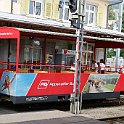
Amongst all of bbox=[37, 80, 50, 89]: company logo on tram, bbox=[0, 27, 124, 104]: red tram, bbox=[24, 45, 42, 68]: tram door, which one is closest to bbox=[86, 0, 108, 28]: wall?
bbox=[0, 27, 124, 104]: red tram

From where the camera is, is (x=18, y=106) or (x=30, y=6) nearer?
(x=18, y=106)

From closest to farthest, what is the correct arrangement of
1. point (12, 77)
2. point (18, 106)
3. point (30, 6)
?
point (12, 77) → point (18, 106) → point (30, 6)

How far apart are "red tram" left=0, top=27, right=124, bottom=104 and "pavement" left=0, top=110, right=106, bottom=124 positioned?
0.75m

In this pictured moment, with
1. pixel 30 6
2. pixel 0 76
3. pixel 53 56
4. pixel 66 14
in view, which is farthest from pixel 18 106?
pixel 66 14

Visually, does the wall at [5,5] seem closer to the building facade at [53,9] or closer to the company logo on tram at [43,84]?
the building facade at [53,9]

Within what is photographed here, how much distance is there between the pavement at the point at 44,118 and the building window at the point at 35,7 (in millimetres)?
10725

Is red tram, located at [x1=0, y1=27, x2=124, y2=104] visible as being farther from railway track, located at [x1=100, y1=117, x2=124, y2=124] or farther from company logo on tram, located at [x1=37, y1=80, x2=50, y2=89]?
railway track, located at [x1=100, y1=117, x2=124, y2=124]

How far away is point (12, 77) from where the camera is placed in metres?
13.5

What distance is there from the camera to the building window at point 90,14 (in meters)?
26.4

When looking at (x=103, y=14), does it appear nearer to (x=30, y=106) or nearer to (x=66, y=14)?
(x=66, y=14)

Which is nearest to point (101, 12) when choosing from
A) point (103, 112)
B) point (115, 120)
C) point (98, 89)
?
point (98, 89)

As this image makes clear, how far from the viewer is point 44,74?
14133 millimetres

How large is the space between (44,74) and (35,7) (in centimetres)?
979

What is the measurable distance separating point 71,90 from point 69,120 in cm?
317
